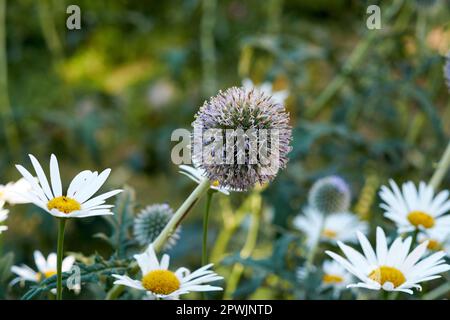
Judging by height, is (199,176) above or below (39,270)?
above

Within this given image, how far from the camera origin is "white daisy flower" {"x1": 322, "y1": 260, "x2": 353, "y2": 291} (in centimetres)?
111

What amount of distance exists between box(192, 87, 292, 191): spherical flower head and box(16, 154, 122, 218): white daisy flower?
→ 122mm

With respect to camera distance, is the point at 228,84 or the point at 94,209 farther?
the point at 228,84

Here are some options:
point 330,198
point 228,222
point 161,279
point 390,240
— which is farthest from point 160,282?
point 228,222

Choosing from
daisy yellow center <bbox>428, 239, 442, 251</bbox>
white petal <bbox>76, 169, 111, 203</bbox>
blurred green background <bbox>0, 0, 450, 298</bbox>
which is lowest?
daisy yellow center <bbox>428, 239, 442, 251</bbox>

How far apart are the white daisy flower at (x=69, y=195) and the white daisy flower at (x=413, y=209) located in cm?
42

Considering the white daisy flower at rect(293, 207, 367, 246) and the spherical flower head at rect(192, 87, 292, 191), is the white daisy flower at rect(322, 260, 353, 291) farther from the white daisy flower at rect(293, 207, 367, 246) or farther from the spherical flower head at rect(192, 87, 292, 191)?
the spherical flower head at rect(192, 87, 292, 191)

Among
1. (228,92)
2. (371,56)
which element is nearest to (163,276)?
(228,92)

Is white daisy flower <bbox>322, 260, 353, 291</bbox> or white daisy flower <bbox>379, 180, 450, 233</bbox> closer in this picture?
white daisy flower <bbox>379, 180, 450, 233</bbox>

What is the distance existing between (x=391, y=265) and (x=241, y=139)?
257 millimetres

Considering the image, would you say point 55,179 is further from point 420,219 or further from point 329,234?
point 329,234

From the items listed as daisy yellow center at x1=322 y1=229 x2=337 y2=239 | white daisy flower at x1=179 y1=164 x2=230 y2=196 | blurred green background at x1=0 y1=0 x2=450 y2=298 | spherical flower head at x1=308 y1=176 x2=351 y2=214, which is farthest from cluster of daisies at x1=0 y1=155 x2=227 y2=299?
daisy yellow center at x1=322 y1=229 x2=337 y2=239

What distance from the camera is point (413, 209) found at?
3.44ft
